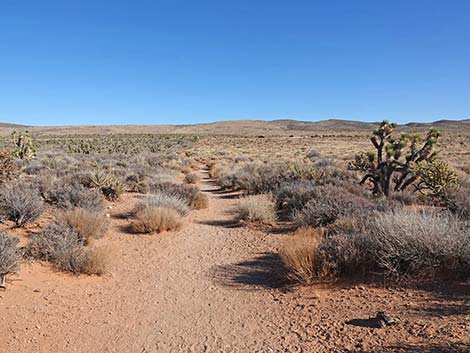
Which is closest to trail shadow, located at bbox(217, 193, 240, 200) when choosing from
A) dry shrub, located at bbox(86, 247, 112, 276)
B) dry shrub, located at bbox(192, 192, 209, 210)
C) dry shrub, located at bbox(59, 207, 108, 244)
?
dry shrub, located at bbox(192, 192, 209, 210)

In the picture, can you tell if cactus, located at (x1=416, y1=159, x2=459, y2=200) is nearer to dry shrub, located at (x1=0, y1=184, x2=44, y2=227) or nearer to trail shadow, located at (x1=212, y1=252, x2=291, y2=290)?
trail shadow, located at (x1=212, y1=252, x2=291, y2=290)

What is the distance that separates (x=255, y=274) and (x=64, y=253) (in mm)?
3262

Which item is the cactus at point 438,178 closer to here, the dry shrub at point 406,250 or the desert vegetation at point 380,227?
the desert vegetation at point 380,227

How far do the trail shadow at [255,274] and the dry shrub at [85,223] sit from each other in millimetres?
2863

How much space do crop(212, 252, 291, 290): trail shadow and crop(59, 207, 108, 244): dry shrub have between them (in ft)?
9.39

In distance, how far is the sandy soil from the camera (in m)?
4.11

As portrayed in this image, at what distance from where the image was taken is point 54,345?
14.0 ft

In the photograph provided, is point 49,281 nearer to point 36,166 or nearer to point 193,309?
point 193,309

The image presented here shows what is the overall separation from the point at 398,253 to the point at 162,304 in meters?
3.52

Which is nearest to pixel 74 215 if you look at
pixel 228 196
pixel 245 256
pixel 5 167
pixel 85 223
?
pixel 85 223

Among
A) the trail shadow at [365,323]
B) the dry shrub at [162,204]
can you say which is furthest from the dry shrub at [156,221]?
the trail shadow at [365,323]

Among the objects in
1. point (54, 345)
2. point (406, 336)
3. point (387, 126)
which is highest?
point (387, 126)

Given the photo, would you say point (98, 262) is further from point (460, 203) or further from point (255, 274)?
point (460, 203)

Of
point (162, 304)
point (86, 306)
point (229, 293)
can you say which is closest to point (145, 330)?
point (162, 304)
